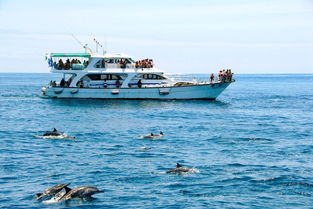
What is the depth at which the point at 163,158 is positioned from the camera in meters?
32.5

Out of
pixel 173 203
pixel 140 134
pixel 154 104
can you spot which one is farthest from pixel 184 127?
pixel 173 203

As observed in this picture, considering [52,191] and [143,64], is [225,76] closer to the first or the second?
[143,64]

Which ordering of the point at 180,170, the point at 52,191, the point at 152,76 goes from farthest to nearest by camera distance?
1. the point at 152,76
2. the point at 180,170
3. the point at 52,191

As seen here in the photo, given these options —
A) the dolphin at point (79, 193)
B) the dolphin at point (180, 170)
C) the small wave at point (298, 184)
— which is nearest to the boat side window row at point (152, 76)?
the dolphin at point (180, 170)

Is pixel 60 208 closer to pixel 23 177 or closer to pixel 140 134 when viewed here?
pixel 23 177

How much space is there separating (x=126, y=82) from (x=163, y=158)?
1594 inches

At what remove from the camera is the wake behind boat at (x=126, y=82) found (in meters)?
71.8

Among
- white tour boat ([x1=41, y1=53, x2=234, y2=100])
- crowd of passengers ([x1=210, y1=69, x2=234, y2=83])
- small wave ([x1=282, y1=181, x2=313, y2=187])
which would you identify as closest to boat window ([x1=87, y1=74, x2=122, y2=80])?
white tour boat ([x1=41, y1=53, x2=234, y2=100])

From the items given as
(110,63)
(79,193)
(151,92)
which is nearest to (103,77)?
(110,63)

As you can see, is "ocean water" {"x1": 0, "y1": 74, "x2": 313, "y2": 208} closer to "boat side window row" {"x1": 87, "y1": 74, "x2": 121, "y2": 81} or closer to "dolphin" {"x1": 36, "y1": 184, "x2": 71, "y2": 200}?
"dolphin" {"x1": 36, "y1": 184, "x2": 71, "y2": 200}

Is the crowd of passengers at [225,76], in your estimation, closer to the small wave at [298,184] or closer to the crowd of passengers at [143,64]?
the crowd of passengers at [143,64]

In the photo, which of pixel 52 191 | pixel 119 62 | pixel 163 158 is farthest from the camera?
pixel 119 62

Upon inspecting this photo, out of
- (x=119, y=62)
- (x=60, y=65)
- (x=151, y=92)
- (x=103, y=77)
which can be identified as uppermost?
(x=119, y=62)

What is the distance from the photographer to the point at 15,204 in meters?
22.6
